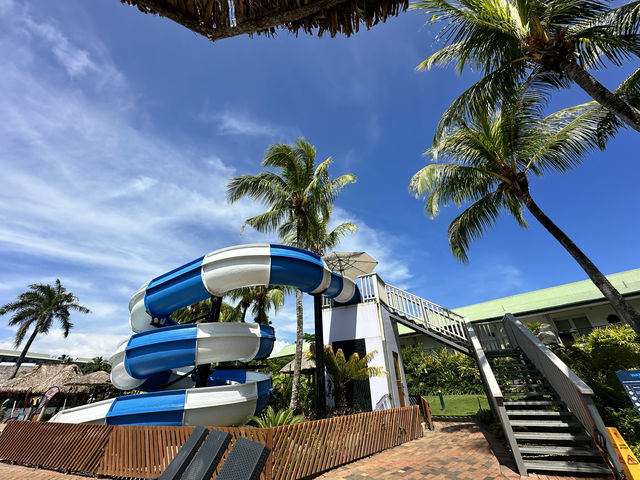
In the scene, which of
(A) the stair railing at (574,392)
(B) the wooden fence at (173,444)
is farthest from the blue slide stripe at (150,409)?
(A) the stair railing at (574,392)

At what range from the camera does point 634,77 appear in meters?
6.52

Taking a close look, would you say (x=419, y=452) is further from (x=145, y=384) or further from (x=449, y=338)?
(x=145, y=384)

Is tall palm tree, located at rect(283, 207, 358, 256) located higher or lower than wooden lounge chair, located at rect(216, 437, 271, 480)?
higher

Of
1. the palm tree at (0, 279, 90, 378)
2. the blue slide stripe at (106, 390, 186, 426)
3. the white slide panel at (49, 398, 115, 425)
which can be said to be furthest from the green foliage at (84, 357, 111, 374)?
the blue slide stripe at (106, 390, 186, 426)

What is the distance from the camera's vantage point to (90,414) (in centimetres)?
688

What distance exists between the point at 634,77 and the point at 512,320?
726cm

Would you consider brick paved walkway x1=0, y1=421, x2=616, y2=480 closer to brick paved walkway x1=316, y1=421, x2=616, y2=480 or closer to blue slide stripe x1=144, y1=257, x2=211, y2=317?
brick paved walkway x1=316, y1=421, x2=616, y2=480

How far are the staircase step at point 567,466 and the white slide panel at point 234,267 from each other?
6.36 meters

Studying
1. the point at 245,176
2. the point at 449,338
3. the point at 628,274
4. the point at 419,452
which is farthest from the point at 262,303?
the point at 628,274

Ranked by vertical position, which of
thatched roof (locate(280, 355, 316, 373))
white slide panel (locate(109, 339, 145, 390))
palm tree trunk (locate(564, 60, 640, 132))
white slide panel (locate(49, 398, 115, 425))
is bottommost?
white slide panel (locate(49, 398, 115, 425))

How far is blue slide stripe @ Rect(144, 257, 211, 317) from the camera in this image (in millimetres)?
7027

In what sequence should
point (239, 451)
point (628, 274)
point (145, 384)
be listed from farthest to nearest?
point (628, 274) < point (145, 384) < point (239, 451)

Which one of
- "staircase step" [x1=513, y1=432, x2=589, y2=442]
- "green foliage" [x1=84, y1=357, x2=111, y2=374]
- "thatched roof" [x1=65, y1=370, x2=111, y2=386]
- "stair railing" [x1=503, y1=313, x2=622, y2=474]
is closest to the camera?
"stair railing" [x1=503, y1=313, x2=622, y2=474]

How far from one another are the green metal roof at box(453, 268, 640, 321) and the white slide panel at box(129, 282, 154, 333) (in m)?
17.9
